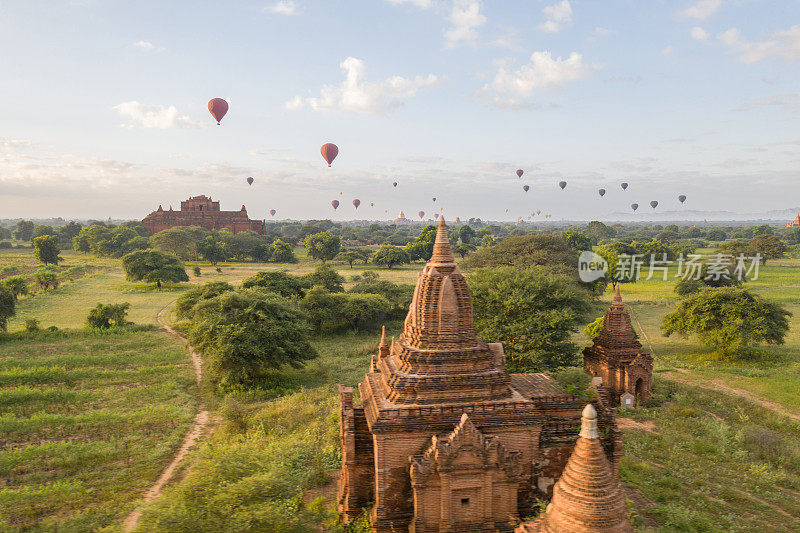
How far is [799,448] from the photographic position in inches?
693

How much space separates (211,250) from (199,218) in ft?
119

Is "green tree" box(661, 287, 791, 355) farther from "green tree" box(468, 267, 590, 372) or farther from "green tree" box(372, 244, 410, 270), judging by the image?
"green tree" box(372, 244, 410, 270)

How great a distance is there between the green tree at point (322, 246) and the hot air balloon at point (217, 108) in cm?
4886

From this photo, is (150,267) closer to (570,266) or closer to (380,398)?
(570,266)

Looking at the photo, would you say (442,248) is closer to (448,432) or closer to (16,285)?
(448,432)

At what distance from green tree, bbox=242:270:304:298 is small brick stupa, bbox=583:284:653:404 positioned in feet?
85.5

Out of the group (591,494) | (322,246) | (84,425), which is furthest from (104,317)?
(322,246)

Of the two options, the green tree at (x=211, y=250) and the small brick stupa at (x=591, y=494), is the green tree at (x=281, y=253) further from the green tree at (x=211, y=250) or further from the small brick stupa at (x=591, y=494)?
the small brick stupa at (x=591, y=494)

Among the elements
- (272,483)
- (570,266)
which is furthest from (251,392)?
(570,266)

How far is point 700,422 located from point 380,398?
1643cm

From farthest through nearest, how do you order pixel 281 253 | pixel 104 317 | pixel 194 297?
1. pixel 281 253
2. pixel 104 317
3. pixel 194 297

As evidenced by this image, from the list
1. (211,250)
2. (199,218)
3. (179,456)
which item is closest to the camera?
(179,456)

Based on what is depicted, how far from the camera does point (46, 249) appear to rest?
75.5 metres

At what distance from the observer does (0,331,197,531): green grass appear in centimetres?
1356
